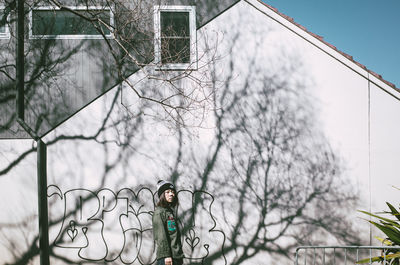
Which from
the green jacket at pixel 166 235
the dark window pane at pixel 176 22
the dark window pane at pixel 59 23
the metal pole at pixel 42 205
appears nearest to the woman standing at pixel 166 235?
the green jacket at pixel 166 235

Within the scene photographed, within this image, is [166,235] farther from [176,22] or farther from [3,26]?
[3,26]

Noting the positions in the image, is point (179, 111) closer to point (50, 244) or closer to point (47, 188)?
point (47, 188)

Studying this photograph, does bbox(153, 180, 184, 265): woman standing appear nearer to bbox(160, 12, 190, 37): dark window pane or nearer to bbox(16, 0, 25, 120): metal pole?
bbox(160, 12, 190, 37): dark window pane

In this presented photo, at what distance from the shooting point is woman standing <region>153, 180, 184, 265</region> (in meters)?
3.91

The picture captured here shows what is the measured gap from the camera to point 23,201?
18.6 feet

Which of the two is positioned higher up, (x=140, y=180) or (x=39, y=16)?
(x=39, y=16)

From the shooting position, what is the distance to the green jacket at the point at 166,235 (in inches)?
154

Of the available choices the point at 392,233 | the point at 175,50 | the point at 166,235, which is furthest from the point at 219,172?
the point at 392,233

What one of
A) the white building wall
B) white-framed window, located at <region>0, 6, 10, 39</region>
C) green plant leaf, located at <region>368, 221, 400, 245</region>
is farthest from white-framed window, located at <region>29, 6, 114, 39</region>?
green plant leaf, located at <region>368, 221, 400, 245</region>

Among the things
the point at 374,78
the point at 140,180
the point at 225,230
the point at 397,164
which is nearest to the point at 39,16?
the point at 140,180

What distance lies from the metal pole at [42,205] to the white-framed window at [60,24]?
1943 millimetres

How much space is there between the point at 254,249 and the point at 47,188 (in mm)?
3763

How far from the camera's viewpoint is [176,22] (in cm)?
610

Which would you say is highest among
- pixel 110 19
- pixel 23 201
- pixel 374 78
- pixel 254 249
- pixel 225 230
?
pixel 110 19
